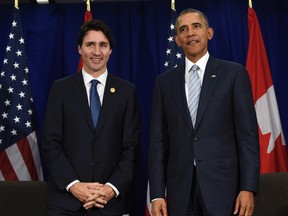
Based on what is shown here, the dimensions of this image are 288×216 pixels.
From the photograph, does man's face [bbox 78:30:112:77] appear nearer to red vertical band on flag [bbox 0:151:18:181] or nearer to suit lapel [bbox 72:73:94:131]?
suit lapel [bbox 72:73:94:131]

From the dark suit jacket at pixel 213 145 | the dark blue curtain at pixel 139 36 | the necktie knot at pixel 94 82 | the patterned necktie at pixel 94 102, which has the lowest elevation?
the dark suit jacket at pixel 213 145

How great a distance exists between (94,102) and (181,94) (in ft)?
1.84

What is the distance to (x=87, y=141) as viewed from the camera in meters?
2.75

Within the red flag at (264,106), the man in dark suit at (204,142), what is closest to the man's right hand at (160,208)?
the man in dark suit at (204,142)

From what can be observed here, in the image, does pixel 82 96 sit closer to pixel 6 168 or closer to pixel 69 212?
pixel 69 212

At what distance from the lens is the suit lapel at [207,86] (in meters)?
2.50

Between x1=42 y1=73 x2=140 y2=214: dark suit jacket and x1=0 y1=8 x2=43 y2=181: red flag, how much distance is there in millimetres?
1539

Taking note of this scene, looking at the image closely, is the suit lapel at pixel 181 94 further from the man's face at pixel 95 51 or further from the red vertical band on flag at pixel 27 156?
the red vertical band on flag at pixel 27 156

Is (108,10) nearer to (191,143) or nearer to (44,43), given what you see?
(44,43)

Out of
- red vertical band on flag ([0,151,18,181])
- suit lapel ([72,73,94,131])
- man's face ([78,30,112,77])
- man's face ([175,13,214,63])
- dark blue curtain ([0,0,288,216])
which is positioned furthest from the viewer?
dark blue curtain ([0,0,288,216])

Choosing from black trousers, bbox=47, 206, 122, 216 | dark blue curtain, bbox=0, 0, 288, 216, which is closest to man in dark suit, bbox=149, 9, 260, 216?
black trousers, bbox=47, 206, 122, 216

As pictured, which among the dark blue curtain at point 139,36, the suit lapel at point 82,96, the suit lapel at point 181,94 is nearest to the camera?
the suit lapel at point 181,94

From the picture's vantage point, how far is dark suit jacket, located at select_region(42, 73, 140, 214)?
2713 millimetres

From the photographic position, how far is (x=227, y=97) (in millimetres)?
2516
